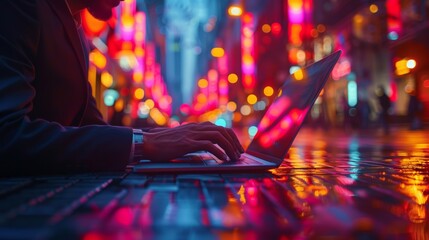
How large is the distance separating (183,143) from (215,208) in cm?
51

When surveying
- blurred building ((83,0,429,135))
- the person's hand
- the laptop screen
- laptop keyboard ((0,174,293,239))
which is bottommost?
laptop keyboard ((0,174,293,239))

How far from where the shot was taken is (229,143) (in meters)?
1.02

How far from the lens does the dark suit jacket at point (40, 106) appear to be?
2.62 ft

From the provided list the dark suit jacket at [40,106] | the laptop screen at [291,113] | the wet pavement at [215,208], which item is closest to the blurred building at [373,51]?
the laptop screen at [291,113]

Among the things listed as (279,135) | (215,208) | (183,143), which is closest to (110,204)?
(215,208)

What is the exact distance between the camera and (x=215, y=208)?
470 mm

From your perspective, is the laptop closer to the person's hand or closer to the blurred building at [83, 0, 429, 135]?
the person's hand

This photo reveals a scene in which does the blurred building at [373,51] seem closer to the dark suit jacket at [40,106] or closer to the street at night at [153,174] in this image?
the street at night at [153,174]

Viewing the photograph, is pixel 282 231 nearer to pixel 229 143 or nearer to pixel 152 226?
pixel 152 226

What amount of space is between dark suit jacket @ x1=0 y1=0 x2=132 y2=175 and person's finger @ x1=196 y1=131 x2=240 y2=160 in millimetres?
211

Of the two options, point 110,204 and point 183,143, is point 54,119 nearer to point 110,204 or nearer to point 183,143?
point 183,143

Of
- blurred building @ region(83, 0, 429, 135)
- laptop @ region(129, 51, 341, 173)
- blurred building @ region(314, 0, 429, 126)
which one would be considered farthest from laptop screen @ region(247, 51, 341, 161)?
blurred building @ region(314, 0, 429, 126)

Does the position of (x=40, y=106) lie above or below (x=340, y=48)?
below

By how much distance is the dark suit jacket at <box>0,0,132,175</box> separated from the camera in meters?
0.80
